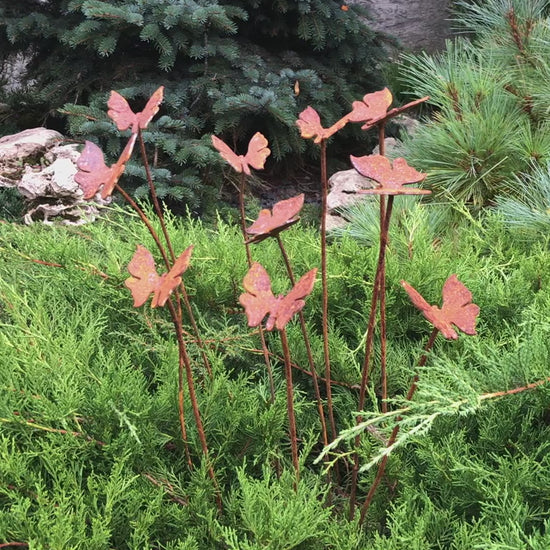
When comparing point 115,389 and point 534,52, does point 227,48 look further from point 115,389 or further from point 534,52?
point 115,389

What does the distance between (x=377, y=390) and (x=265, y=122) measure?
7.86 feet

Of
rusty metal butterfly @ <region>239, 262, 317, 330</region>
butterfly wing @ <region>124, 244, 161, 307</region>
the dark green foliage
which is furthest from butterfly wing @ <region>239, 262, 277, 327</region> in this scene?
the dark green foliage

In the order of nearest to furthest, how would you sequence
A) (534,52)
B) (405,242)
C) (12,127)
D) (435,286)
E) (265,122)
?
(435,286)
(405,242)
(534,52)
(265,122)
(12,127)

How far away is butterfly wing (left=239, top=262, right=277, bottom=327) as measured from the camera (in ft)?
2.21

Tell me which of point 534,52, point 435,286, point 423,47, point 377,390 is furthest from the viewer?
point 423,47

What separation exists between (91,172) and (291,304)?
1.04 ft

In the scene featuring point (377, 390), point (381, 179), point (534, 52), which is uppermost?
point (381, 179)

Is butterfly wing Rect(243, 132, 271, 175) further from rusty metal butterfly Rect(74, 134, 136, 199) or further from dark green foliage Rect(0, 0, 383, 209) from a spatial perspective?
dark green foliage Rect(0, 0, 383, 209)

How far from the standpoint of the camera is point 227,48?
121 inches

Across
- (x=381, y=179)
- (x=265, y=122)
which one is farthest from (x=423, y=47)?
(x=381, y=179)

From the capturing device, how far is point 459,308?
73 cm

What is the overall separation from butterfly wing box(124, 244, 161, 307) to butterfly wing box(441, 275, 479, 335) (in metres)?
0.35

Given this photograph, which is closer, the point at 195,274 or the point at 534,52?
the point at 195,274

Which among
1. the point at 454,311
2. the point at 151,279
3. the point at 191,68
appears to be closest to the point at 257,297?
the point at 151,279
